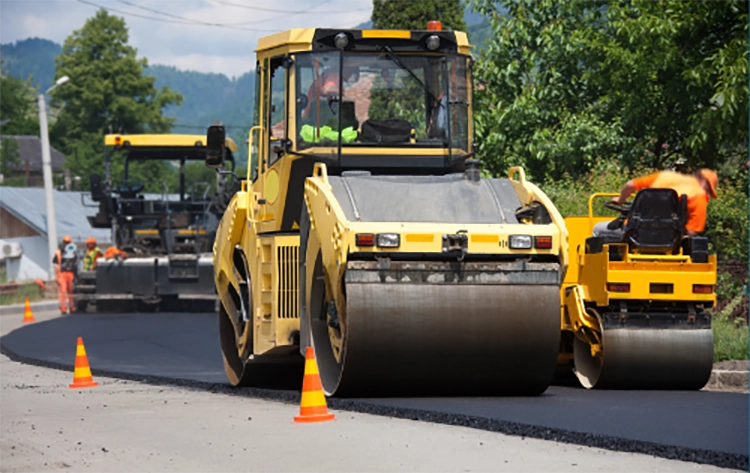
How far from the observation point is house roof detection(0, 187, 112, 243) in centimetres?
5188

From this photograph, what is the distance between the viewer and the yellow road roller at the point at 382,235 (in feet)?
28.6

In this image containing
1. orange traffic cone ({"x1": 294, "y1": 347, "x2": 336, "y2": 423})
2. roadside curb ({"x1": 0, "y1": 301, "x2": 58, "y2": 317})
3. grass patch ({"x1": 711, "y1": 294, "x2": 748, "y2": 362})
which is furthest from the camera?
roadside curb ({"x1": 0, "y1": 301, "x2": 58, "y2": 317})

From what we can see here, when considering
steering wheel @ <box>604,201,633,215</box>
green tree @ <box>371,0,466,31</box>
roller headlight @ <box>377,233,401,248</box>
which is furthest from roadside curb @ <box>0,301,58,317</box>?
roller headlight @ <box>377,233,401,248</box>

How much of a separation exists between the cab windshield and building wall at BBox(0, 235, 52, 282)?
43.2 meters

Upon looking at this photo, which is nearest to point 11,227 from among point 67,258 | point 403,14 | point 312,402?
point 67,258

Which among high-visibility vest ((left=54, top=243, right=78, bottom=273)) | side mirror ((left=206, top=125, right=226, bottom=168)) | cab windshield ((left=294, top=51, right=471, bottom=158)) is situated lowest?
high-visibility vest ((left=54, top=243, right=78, bottom=273))

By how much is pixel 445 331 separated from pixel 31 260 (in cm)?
4683

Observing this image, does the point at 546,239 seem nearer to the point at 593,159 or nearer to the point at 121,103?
the point at 593,159

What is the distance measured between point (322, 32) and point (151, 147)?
51.5 feet

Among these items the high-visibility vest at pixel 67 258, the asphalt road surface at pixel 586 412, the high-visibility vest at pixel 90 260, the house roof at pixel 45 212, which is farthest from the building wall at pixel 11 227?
the asphalt road surface at pixel 586 412

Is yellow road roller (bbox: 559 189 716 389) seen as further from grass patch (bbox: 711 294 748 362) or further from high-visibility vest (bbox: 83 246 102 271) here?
high-visibility vest (bbox: 83 246 102 271)

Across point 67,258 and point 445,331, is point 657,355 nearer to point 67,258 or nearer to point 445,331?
point 445,331

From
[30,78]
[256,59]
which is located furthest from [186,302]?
[30,78]

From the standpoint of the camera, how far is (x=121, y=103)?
70562mm
